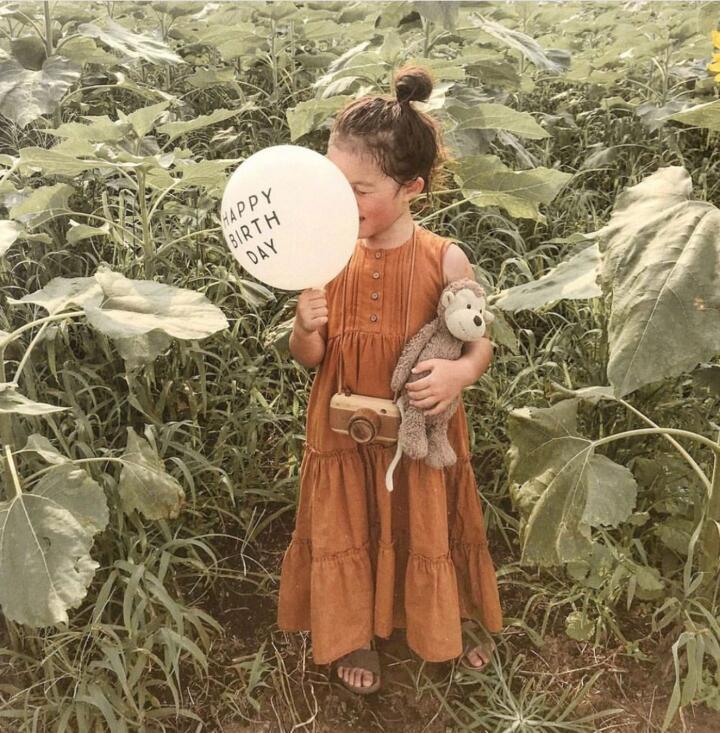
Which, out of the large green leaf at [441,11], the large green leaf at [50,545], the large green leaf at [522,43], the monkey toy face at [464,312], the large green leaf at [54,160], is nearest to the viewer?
the large green leaf at [50,545]

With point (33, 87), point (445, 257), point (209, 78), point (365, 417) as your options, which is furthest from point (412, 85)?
point (209, 78)

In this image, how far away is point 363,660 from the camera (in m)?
1.72

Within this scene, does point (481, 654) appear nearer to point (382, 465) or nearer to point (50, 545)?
point (382, 465)

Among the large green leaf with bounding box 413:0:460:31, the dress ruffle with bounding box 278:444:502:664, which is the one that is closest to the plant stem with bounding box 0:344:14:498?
the dress ruffle with bounding box 278:444:502:664

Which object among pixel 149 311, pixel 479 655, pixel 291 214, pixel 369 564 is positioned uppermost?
pixel 291 214

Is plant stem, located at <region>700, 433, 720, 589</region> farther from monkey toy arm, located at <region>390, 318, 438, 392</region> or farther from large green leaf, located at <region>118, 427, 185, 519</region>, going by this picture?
large green leaf, located at <region>118, 427, 185, 519</region>

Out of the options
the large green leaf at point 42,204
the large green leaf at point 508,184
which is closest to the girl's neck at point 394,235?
the large green leaf at point 508,184

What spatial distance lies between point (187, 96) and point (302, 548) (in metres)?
2.61

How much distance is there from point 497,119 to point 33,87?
4.32ft

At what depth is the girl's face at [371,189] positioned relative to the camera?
1322 mm

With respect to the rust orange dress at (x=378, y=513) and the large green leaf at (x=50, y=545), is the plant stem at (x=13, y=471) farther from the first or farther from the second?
the rust orange dress at (x=378, y=513)

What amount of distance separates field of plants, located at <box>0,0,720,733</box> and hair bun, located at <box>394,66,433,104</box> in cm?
39

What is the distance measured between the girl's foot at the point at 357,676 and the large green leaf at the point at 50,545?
67 cm

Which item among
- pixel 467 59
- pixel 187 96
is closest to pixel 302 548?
pixel 467 59
